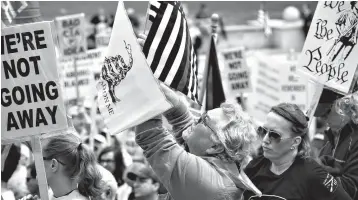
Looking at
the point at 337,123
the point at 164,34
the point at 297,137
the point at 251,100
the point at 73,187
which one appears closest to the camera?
the point at 164,34

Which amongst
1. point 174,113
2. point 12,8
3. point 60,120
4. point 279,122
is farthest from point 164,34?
point 12,8

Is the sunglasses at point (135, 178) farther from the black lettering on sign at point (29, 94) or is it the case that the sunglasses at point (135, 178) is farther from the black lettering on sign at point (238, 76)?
the black lettering on sign at point (238, 76)

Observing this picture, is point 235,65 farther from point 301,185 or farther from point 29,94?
point 29,94

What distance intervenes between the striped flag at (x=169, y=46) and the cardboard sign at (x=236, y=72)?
6.33 m

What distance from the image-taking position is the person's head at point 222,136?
3.97 metres

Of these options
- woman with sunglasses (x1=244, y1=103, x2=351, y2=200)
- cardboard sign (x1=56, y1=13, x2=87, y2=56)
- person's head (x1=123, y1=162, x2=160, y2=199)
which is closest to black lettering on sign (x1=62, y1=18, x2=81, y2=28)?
cardboard sign (x1=56, y1=13, x2=87, y2=56)

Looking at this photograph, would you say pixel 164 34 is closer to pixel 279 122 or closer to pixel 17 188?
pixel 279 122

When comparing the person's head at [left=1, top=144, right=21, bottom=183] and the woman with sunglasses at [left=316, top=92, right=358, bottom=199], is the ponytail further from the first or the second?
the person's head at [left=1, top=144, right=21, bottom=183]

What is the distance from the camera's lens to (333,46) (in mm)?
6520

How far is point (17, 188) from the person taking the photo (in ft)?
21.5

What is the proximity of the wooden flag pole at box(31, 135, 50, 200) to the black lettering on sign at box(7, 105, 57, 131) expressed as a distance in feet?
0.25

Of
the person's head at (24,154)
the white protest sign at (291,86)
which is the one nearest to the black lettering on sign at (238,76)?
the white protest sign at (291,86)

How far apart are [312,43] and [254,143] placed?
103 inches

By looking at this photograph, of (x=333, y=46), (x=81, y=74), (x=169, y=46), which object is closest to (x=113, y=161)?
(x=333, y=46)
